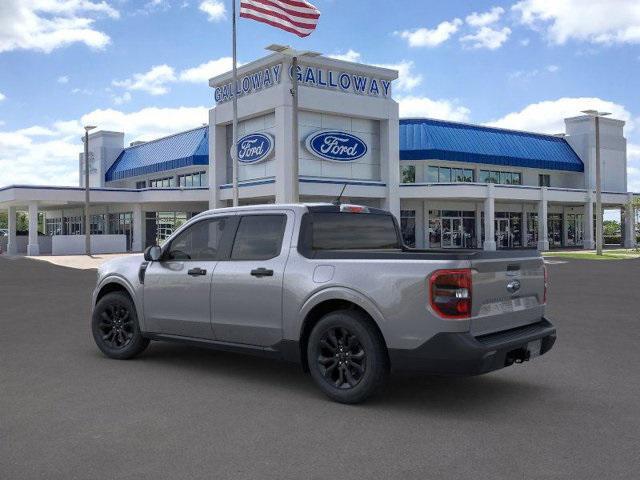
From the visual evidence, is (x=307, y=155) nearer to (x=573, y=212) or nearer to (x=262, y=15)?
(x=262, y=15)

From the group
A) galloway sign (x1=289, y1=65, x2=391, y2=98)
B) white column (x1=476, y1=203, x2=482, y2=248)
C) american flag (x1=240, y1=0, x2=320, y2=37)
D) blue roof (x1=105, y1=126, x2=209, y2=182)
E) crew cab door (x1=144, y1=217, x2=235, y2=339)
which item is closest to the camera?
crew cab door (x1=144, y1=217, x2=235, y2=339)

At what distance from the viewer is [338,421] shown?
5.34m

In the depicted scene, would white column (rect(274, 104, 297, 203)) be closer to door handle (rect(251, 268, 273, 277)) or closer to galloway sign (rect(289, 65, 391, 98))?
galloway sign (rect(289, 65, 391, 98))

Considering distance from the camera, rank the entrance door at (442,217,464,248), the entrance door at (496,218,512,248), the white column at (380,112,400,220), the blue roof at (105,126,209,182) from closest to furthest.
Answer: the white column at (380,112,400,220), the entrance door at (442,217,464,248), the blue roof at (105,126,209,182), the entrance door at (496,218,512,248)

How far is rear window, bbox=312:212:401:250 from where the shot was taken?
21.7 feet

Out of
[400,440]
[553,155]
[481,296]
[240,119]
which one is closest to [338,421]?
[400,440]

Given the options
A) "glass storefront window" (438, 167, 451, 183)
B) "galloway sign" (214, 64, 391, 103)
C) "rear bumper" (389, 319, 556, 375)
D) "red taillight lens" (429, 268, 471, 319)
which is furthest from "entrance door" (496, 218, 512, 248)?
"red taillight lens" (429, 268, 471, 319)

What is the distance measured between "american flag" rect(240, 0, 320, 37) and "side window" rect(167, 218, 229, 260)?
680 inches

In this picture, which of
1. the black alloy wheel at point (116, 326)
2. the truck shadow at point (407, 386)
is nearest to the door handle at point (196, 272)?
the truck shadow at point (407, 386)

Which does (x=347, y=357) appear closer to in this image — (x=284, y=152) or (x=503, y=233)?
(x=284, y=152)

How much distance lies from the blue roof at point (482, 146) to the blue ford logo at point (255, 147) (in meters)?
11.8

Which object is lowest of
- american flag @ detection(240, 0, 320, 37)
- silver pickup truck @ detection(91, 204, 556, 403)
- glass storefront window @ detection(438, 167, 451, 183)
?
silver pickup truck @ detection(91, 204, 556, 403)

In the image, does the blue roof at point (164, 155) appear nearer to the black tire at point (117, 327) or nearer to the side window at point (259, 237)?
the black tire at point (117, 327)

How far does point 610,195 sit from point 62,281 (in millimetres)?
44144
